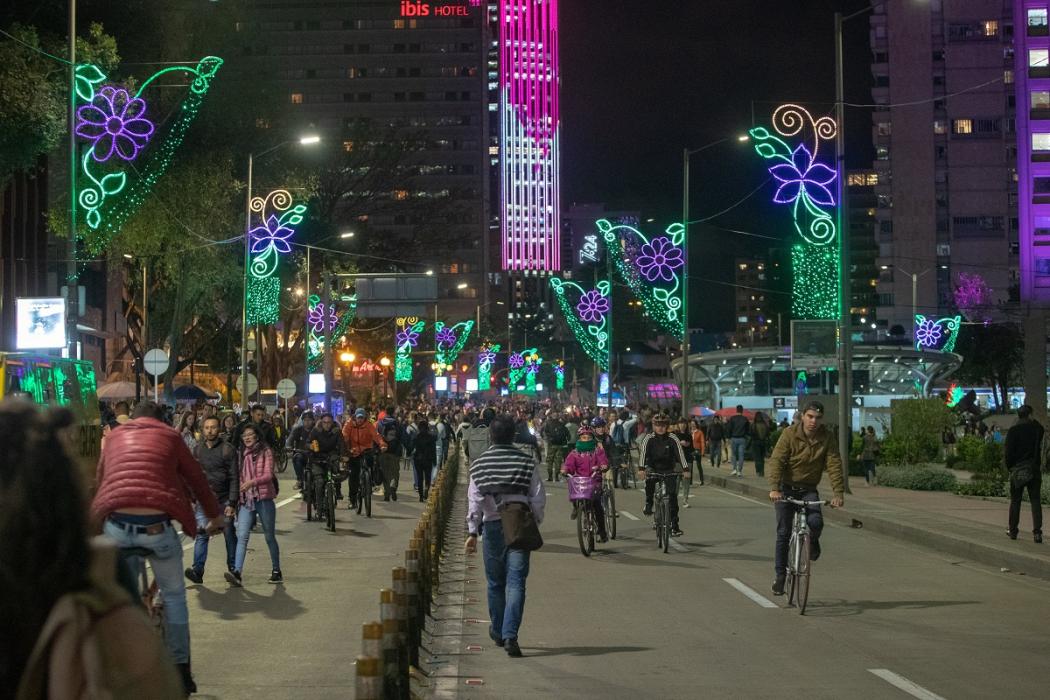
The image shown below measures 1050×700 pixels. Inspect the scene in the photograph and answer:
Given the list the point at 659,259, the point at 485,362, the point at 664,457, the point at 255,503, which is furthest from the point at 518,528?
the point at 485,362

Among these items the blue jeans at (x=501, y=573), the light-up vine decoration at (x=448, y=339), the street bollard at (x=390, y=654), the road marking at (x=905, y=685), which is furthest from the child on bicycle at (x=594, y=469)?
the light-up vine decoration at (x=448, y=339)

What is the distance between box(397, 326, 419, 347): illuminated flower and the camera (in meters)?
79.7

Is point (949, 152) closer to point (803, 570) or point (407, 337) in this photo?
point (407, 337)

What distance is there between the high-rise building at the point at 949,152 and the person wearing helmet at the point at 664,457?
91706 mm

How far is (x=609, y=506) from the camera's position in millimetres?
20328

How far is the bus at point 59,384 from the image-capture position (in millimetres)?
23844

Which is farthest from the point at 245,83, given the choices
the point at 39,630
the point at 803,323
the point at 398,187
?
the point at 39,630

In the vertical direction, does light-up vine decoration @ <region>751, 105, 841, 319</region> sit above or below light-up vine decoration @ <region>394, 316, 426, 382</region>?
above

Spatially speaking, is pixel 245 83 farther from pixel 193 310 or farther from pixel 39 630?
pixel 39 630

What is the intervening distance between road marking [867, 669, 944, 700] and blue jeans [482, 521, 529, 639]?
2567 millimetres

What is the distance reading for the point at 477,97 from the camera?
173 meters

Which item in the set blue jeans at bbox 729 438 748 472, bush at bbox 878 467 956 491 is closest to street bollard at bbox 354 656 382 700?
bush at bbox 878 467 956 491

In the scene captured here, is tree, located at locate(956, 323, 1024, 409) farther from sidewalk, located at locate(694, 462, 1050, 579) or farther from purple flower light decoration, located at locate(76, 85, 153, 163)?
purple flower light decoration, located at locate(76, 85, 153, 163)

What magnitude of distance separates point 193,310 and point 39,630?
1805 inches
